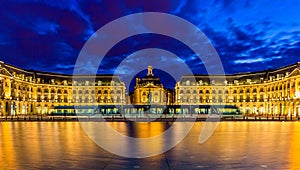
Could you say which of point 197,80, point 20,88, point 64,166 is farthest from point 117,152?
point 197,80

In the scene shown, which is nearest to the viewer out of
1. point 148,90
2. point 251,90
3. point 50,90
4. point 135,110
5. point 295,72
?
point 135,110

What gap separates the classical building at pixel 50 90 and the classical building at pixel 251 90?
1551 inches

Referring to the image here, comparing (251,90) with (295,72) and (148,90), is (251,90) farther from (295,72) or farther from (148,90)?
(148,90)

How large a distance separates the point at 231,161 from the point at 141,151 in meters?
4.96

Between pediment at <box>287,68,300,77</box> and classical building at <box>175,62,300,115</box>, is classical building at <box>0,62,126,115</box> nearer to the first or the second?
classical building at <box>175,62,300,115</box>

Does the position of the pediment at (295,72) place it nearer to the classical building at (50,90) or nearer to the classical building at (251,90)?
the classical building at (251,90)

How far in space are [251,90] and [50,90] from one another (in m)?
103

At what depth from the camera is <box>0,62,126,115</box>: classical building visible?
114250 millimetres

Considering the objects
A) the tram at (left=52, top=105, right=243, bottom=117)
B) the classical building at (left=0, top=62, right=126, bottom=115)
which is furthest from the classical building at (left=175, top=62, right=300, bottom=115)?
the classical building at (left=0, top=62, right=126, bottom=115)

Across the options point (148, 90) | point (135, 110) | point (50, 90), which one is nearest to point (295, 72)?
point (135, 110)

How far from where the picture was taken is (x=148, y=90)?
525 feet

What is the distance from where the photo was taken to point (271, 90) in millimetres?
128875

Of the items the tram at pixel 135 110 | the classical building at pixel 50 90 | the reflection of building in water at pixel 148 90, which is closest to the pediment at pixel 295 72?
the reflection of building in water at pixel 148 90

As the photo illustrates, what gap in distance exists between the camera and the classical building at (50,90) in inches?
4498
